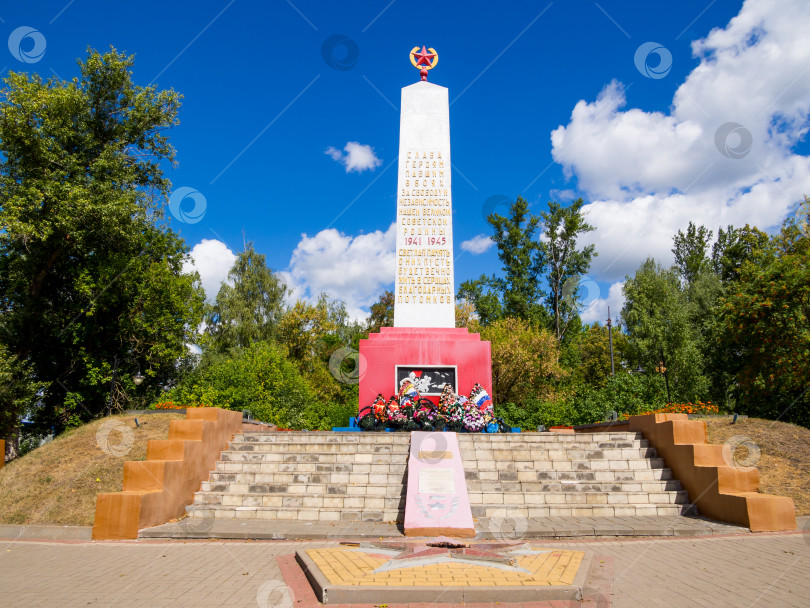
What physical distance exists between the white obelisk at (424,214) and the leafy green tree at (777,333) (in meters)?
10.8

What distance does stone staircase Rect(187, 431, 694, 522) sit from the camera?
845cm

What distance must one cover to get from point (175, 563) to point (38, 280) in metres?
18.2

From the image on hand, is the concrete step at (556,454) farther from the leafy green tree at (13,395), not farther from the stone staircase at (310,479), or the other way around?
the leafy green tree at (13,395)

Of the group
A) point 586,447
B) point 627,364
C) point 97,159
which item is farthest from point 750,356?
point 97,159

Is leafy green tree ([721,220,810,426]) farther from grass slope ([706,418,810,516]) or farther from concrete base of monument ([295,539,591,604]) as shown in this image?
concrete base of monument ([295,539,591,604])

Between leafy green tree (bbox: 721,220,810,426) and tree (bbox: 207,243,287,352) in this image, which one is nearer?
leafy green tree (bbox: 721,220,810,426)

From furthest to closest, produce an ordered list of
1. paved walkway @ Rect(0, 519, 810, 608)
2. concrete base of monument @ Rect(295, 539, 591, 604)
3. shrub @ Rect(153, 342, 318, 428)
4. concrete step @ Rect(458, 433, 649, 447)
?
shrub @ Rect(153, 342, 318, 428), concrete step @ Rect(458, 433, 649, 447), paved walkway @ Rect(0, 519, 810, 608), concrete base of monument @ Rect(295, 539, 591, 604)

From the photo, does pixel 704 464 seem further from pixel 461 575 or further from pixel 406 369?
pixel 406 369

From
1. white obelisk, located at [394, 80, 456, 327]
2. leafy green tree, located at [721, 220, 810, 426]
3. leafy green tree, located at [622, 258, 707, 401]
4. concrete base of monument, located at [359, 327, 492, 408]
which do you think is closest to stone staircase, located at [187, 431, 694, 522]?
concrete base of monument, located at [359, 327, 492, 408]

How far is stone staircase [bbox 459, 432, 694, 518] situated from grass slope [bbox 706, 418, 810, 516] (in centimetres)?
166

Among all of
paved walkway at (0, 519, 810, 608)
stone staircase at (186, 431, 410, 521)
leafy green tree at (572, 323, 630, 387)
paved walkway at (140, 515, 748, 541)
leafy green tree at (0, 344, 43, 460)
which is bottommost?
paved walkway at (0, 519, 810, 608)

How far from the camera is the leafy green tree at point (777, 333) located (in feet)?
57.1

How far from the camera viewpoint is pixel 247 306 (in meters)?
38.9

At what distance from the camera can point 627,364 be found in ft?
128
